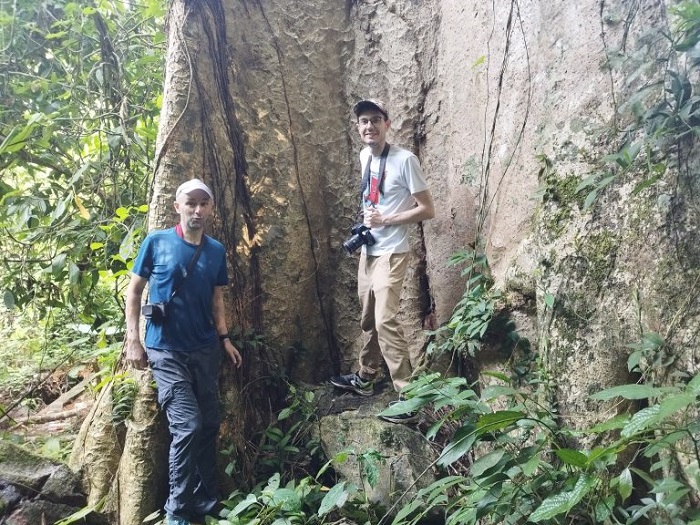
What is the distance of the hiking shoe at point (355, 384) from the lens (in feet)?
14.7

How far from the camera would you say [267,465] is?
425 centimetres

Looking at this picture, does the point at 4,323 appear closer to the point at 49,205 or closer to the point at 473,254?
the point at 49,205

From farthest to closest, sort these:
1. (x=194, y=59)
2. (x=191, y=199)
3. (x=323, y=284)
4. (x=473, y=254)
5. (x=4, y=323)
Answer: (x=4, y=323) < (x=323, y=284) < (x=194, y=59) < (x=473, y=254) < (x=191, y=199)

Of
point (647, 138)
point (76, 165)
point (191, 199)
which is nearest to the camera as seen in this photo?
point (647, 138)

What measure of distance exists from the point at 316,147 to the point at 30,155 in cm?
266

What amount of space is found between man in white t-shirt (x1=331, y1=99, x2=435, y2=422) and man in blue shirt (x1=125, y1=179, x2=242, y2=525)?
45.5 inches

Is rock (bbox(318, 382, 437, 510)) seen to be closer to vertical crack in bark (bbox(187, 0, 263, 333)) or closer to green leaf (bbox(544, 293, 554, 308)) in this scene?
vertical crack in bark (bbox(187, 0, 263, 333))

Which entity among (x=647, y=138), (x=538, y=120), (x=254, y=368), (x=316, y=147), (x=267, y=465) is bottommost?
(x=267, y=465)

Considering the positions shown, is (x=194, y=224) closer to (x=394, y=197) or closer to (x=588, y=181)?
(x=394, y=197)

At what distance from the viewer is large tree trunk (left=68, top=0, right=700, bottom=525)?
310 centimetres

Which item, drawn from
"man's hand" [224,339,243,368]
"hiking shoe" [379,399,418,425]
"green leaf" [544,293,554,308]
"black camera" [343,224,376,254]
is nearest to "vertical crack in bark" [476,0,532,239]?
"black camera" [343,224,376,254]

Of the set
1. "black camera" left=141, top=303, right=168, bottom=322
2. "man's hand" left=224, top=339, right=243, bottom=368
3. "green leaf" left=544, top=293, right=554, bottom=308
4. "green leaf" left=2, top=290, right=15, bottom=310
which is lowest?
"man's hand" left=224, top=339, right=243, bottom=368

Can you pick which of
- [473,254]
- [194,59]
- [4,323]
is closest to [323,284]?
[473,254]

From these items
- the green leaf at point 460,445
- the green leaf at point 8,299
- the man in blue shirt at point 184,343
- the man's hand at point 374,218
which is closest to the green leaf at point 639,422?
the green leaf at point 460,445
